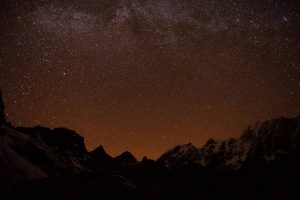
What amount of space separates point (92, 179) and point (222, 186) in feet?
56.7

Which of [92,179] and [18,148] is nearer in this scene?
[92,179]

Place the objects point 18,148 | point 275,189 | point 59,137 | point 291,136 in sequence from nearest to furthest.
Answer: point 275,189 < point 18,148 < point 59,137 < point 291,136

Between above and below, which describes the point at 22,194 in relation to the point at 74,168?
below

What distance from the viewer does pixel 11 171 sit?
4516cm

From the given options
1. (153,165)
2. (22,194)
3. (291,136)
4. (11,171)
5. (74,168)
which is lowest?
(22,194)

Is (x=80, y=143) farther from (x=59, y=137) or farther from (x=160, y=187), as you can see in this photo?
(x=160, y=187)

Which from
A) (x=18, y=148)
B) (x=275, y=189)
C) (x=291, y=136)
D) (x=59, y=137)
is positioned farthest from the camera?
(x=291, y=136)

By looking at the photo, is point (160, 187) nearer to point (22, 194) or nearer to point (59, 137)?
point (22, 194)

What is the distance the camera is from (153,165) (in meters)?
152

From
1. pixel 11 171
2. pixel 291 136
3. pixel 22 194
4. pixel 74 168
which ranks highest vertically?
pixel 291 136

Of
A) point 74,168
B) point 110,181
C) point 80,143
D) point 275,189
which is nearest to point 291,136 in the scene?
point 80,143

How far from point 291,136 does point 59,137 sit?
121 metres

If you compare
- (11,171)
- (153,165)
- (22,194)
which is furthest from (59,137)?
(22,194)

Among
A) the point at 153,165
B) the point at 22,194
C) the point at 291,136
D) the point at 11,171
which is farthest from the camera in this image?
the point at 291,136
